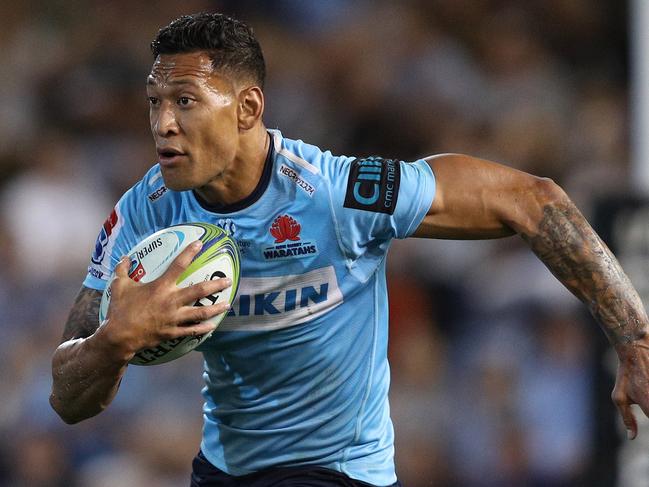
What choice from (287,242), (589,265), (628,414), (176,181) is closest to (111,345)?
(176,181)

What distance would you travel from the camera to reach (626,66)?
8938 mm

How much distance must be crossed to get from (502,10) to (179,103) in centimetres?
577

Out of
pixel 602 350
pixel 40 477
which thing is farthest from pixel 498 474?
pixel 40 477

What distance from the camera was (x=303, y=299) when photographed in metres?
4.01

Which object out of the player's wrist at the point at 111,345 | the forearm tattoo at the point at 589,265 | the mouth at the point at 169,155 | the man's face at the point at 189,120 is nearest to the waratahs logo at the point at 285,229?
the man's face at the point at 189,120

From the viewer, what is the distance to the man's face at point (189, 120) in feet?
12.6

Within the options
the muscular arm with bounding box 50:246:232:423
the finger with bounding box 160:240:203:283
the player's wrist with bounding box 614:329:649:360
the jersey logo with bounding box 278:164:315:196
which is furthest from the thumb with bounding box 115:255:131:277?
the player's wrist with bounding box 614:329:649:360

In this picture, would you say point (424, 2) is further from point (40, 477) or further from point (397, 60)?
point (40, 477)

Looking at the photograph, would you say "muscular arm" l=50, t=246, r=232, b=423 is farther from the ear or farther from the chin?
the ear

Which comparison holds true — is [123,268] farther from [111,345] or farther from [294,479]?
[294,479]

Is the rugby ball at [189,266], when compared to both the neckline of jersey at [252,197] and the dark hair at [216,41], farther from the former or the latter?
the dark hair at [216,41]

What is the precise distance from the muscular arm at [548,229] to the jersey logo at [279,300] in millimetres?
391

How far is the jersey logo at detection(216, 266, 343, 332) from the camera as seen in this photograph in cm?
400

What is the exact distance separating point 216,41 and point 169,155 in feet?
1.38
